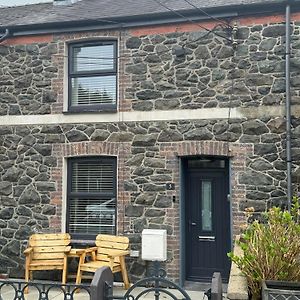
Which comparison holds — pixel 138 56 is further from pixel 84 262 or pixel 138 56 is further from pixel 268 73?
pixel 84 262

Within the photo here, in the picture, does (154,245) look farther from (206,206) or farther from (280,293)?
(280,293)

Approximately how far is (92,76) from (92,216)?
306 cm

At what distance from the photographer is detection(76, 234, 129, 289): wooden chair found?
792 cm

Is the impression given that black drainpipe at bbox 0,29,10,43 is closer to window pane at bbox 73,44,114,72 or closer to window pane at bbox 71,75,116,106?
window pane at bbox 73,44,114,72

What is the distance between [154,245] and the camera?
797 cm

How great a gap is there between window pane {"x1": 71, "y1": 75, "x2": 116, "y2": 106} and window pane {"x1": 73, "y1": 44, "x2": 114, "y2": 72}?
9.4 inches

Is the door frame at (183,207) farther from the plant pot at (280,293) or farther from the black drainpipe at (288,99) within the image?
the plant pot at (280,293)

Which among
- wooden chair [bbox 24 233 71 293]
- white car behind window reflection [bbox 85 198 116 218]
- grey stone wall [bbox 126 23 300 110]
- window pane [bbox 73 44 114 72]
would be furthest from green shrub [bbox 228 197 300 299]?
window pane [bbox 73 44 114 72]

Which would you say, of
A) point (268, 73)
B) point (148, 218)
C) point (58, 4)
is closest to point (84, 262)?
point (148, 218)

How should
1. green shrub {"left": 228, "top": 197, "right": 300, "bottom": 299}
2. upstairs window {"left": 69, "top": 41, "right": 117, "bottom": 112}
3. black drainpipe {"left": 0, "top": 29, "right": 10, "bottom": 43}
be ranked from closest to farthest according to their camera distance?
1. green shrub {"left": 228, "top": 197, "right": 300, "bottom": 299}
2. upstairs window {"left": 69, "top": 41, "right": 117, "bottom": 112}
3. black drainpipe {"left": 0, "top": 29, "right": 10, "bottom": 43}

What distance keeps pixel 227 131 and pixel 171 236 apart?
235 cm

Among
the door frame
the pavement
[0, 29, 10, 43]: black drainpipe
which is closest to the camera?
the pavement

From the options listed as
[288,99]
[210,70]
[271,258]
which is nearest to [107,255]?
[210,70]

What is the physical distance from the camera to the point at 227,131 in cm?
819
